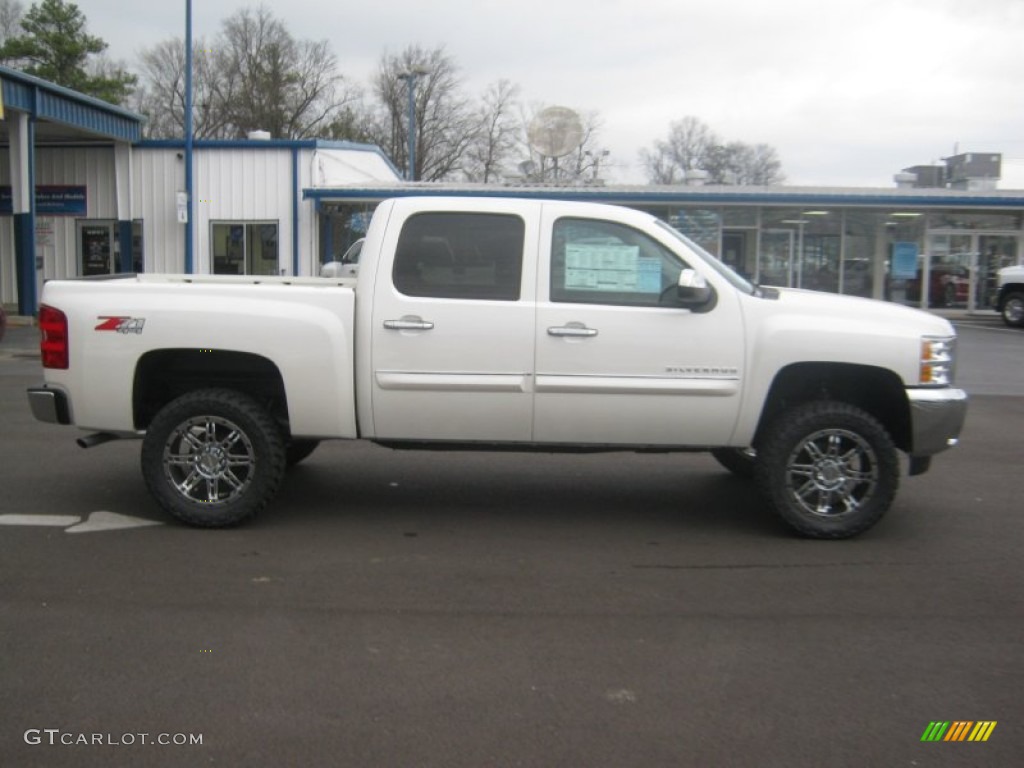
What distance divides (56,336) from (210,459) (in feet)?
3.82

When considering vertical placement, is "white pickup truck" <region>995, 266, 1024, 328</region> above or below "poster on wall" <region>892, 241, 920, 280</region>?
below

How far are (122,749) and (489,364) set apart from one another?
2991 millimetres

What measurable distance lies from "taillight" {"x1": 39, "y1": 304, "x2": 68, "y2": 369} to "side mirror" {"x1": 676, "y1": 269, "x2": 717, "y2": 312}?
142 inches

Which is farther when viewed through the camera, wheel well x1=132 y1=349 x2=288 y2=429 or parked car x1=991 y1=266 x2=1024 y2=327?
parked car x1=991 y1=266 x2=1024 y2=327

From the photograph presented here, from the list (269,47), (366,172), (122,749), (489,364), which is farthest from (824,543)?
(269,47)

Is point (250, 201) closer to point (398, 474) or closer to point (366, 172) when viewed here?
point (366, 172)

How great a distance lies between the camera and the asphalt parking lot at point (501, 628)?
350cm

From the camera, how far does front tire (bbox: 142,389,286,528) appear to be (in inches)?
232

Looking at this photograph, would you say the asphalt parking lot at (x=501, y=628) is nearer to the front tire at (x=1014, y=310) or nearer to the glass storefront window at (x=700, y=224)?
the front tire at (x=1014, y=310)

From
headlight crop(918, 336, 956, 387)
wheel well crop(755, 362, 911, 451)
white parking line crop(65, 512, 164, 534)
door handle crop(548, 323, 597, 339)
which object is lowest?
white parking line crop(65, 512, 164, 534)

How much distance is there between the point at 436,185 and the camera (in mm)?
25328

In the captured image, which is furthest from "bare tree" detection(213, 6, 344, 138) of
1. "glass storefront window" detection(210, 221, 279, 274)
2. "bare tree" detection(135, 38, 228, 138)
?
"glass storefront window" detection(210, 221, 279, 274)

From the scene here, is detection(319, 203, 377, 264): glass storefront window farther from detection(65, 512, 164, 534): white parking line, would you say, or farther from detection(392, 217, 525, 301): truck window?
detection(392, 217, 525, 301): truck window

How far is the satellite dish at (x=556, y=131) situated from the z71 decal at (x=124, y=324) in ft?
81.6
